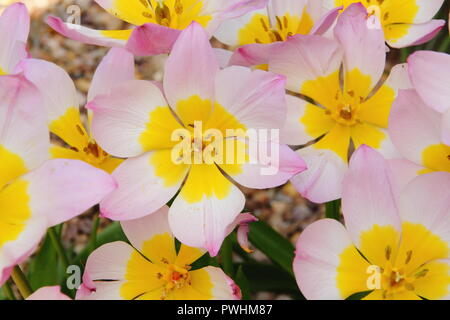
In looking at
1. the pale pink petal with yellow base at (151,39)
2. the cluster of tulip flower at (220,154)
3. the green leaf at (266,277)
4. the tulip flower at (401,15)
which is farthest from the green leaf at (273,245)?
the pale pink petal with yellow base at (151,39)

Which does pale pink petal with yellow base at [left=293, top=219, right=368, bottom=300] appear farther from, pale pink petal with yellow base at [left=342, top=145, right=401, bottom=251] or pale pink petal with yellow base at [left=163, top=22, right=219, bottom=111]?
pale pink petal with yellow base at [left=163, top=22, right=219, bottom=111]

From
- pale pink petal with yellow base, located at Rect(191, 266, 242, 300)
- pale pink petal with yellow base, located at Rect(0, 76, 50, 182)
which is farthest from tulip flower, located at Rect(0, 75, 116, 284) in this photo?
pale pink petal with yellow base, located at Rect(191, 266, 242, 300)

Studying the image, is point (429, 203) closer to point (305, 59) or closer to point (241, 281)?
point (305, 59)

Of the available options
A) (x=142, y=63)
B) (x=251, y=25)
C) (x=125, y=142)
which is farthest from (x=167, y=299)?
(x=142, y=63)

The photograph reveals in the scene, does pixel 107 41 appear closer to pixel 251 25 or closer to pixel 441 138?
pixel 251 25

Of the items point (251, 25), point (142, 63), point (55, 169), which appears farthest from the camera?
point (142, 63)

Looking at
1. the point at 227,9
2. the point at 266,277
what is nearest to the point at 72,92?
the point at 227,9

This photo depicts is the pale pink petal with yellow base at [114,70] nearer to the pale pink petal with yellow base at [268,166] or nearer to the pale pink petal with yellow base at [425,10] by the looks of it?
the pale pink petal with yellow base at [268,166]
